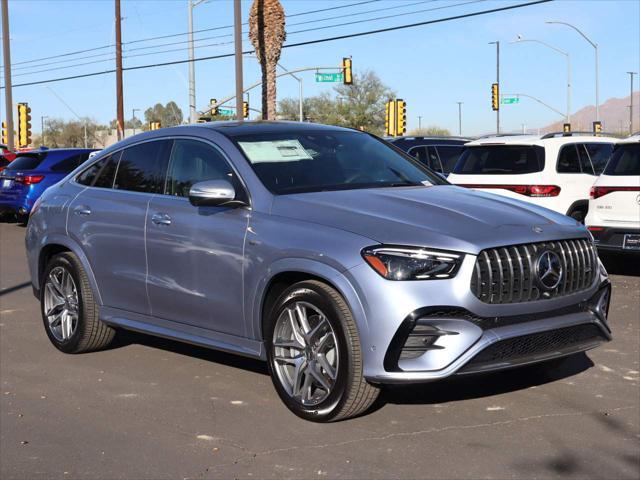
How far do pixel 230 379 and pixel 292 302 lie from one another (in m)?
1.34

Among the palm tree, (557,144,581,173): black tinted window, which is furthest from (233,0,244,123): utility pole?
(557,144,581,173): black tinted window

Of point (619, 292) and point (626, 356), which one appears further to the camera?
point (619, 292)

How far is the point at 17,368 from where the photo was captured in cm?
675

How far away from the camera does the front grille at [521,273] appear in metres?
4.76

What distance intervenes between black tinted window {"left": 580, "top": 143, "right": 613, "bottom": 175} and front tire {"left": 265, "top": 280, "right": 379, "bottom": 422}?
26.9 ft

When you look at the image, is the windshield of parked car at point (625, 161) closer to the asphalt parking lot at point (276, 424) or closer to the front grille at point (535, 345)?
the asphalt parking lot at point (276, 424)

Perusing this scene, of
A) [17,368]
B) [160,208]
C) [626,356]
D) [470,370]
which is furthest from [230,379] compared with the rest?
[626,356]

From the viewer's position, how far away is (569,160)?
484 inches

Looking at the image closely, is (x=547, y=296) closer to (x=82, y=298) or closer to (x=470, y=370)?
(x=470, y=370)

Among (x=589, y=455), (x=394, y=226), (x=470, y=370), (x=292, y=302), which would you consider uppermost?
(x=394, y=226)

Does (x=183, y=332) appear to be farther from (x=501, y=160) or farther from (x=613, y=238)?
(x=501, y=160)

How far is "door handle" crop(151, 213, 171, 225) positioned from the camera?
6109 mm

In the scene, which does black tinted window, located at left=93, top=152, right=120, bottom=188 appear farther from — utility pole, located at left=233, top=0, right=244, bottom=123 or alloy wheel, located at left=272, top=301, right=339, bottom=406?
utility pole, located at left=233, top=0, right=244, bottom=123

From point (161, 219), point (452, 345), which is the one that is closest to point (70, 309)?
point (161, 219)
